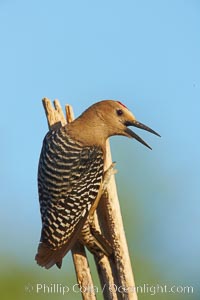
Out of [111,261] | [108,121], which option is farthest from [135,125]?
[111,261]

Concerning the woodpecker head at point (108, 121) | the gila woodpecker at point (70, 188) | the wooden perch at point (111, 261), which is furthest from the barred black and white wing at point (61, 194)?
the woodpecker head at point (108, 121)

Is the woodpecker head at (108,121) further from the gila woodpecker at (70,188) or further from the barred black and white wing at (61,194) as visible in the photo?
the barred black and white wing at (61,194)

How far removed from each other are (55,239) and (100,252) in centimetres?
33

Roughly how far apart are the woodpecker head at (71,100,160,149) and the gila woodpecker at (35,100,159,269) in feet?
0.07

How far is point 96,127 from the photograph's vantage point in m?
7.52

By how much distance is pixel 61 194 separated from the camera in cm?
698

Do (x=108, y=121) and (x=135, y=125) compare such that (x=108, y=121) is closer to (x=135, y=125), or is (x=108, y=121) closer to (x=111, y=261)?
(x=135, y=125)

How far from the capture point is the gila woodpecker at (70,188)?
693cm

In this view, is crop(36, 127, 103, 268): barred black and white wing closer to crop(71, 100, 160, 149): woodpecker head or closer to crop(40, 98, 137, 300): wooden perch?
crop(40, 98, 137, 300): wooden perch

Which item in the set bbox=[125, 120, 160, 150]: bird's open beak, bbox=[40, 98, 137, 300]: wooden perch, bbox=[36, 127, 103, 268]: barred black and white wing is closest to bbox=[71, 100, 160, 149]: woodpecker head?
bbox=[125, 120, 160, 150]: bird's open beak

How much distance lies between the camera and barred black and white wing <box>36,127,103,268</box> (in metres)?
6.92

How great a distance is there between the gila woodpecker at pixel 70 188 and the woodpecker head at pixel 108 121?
0.8 inches

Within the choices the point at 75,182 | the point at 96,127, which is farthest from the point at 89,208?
the point at 96,127

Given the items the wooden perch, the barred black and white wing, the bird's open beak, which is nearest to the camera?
the wooden perch
